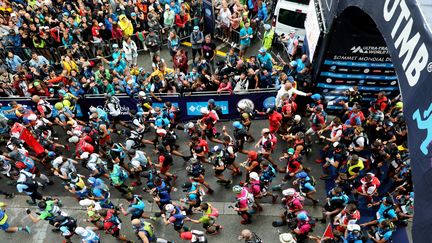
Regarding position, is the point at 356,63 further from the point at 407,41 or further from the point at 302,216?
the point at 302,216

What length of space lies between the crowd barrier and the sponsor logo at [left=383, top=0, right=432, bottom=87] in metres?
5.15

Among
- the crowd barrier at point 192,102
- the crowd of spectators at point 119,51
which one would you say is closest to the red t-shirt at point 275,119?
the crowd barrier at point 192,102

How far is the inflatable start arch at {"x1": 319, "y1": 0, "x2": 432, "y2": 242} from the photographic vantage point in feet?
17.8

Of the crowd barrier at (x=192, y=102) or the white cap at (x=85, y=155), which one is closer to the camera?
the white cap at (x=85, y=155)

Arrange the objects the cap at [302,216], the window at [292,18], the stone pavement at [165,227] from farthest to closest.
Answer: the window at [292,18] → the stone pavement at [165,227] → the cap at [302,216]

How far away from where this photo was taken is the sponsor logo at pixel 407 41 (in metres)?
5.98

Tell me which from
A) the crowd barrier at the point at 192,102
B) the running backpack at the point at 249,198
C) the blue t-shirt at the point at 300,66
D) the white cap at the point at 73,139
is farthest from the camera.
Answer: the blue t-shirt at the point at 300,66

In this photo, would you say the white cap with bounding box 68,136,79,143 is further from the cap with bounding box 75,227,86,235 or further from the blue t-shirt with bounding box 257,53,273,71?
the blue t-shirt with bounding box 257,53,273,71

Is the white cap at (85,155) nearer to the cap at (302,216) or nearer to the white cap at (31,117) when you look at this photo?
the white cap at (31,117)

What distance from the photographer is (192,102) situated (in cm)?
1231

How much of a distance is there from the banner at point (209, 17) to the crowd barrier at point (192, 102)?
190 inches

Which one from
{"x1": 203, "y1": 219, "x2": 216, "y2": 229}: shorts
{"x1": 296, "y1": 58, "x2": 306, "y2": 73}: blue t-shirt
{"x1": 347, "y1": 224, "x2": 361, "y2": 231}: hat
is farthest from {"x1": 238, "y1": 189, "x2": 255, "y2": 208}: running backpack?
{"x1": 296, "y1": 58, "x2": 306, "y2": 73}: blue t-shirt

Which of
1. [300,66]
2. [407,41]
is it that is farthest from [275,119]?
[407,41]

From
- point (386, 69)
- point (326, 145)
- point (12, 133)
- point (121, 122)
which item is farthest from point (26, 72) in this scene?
point (386, 69)
